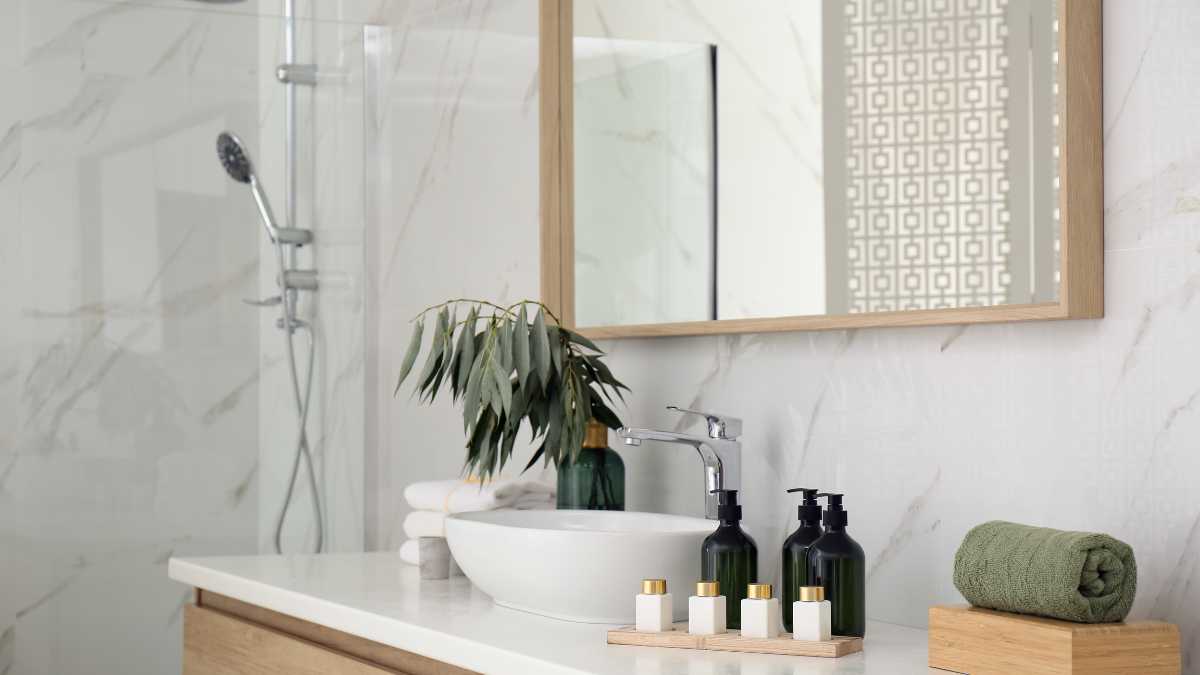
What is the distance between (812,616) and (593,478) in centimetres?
56

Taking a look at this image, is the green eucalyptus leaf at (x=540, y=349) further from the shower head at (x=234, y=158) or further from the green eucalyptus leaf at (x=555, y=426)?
the shower head at (x=234, y=158)

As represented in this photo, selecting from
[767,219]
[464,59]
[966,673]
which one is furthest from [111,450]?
[966,673]

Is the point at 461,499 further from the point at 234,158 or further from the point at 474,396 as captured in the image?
the point at 234,158

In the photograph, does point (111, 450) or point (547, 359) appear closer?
point (547, 359)

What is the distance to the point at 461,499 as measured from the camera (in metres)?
1.85

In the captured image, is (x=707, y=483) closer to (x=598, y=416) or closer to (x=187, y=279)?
(x=598, y=416)

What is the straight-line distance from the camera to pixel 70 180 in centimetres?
236

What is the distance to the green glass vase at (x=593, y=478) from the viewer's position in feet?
5.82

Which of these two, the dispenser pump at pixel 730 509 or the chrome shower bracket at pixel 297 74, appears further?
the chrome shower bracket at pixel 297 74

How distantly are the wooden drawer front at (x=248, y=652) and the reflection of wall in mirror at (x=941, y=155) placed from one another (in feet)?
2.28

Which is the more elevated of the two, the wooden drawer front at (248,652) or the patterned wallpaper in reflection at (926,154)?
the patterned wallpaper in reflection at (926,154)

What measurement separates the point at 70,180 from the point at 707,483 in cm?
132

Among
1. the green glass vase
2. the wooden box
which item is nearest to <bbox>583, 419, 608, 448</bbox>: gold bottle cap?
the green glass vase

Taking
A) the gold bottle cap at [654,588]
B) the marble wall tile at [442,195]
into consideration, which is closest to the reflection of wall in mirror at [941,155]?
the gold bottle cap at [654,588]
